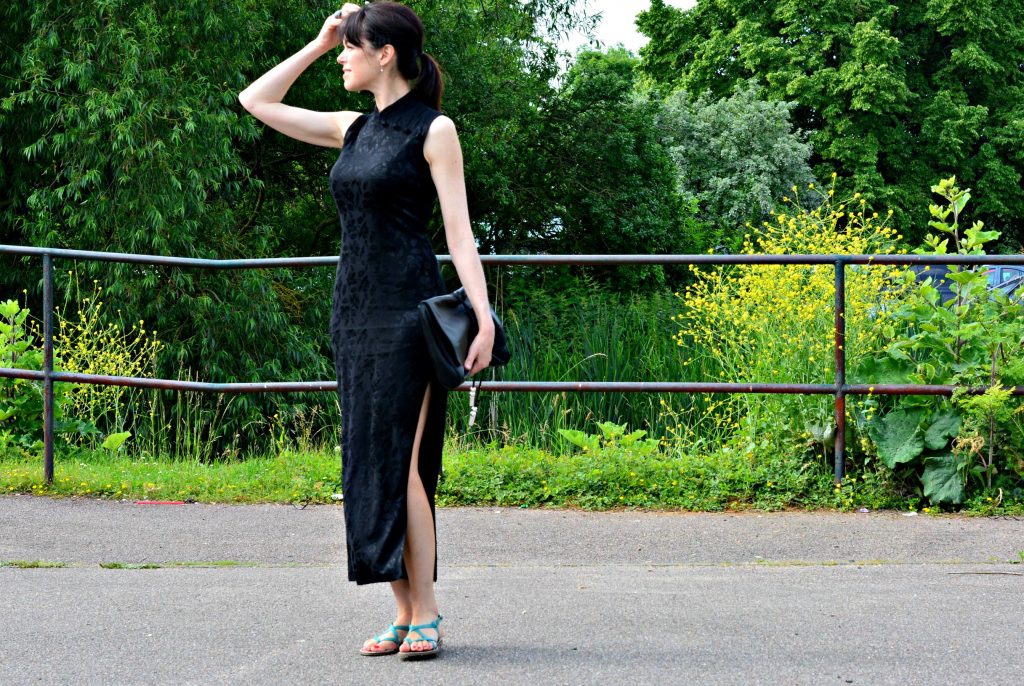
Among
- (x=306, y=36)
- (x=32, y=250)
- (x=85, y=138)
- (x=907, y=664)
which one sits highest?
(x=306, y=36)

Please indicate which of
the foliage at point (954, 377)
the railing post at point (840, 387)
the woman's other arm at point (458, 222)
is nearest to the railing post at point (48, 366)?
the woman's other arm at point (458, 222)

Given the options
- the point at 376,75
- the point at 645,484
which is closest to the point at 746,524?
the point at 645,484

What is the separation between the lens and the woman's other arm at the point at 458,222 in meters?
3.69

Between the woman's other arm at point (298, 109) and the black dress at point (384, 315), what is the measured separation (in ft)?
0.58

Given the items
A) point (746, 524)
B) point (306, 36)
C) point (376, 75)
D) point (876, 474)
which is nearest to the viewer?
point (376, 75)

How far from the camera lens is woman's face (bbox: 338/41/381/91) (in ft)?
12.2

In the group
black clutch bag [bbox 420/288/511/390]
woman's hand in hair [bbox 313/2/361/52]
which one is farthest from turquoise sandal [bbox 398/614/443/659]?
woman's hand in hair [bbox 313/2/361/52]

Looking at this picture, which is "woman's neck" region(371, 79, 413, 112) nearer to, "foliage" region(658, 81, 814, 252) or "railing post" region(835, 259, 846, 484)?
"railing post" region(835, 259, 846, 484)

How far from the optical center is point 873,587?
4734mm

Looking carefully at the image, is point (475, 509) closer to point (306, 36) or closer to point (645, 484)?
point (645, 484)

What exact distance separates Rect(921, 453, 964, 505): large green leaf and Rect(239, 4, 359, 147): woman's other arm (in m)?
3.60

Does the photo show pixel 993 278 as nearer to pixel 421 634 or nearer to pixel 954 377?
pixel 954 377

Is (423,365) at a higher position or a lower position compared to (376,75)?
lower

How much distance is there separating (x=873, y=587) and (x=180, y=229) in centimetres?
1195
